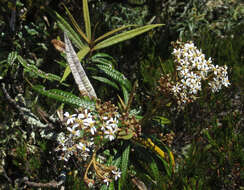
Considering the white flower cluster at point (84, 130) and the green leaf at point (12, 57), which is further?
the green leaf at point (12, 57)

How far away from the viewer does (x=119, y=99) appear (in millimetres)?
1442

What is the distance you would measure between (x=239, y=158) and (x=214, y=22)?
1247 millimetres

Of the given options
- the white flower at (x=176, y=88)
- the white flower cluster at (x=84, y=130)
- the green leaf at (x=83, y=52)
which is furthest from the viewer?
the green leaf at (x=83, y=52)

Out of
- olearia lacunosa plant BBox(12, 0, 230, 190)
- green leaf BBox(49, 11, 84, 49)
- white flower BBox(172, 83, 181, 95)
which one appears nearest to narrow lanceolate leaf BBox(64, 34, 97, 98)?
olearia lacunosa plant BBox(12, 0, 230, 190)

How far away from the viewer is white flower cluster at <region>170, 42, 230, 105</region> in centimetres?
118

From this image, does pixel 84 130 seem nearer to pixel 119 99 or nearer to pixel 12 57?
pixel 119 99

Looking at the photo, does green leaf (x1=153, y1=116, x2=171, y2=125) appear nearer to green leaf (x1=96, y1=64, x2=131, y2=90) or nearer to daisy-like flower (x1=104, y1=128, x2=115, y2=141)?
green leaf (x1=96, y1=64, x2=131, y2=90)

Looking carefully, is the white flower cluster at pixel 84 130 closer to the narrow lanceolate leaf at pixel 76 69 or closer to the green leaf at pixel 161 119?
the narrow lanceolate leaf at pixel 76 69

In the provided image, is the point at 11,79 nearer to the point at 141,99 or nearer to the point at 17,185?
the point at 17,185

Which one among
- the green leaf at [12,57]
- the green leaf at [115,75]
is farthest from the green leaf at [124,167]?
the green leaf at [12,57]

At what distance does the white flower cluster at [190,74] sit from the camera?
118cm

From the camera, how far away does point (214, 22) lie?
224cm

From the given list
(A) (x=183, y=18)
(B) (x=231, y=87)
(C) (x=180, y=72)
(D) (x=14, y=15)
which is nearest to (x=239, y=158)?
(B) (x=231, y=87)

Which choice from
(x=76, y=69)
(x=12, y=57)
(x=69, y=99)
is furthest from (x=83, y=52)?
(x=12, y=57)
